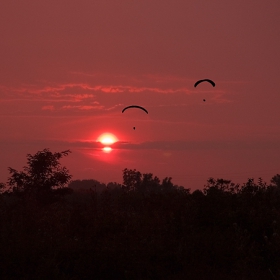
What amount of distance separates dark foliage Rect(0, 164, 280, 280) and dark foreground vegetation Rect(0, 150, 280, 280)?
41mm

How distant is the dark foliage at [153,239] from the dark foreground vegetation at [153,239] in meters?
0.04

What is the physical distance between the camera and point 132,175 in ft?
411

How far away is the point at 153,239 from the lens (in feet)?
71.1

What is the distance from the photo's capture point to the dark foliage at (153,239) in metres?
19.3

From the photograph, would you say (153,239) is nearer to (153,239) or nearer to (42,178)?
(153,239)

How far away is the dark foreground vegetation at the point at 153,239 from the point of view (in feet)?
63.4

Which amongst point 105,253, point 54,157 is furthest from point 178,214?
point 54,157

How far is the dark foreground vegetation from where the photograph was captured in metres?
19.3

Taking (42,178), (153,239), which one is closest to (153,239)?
(153,239)

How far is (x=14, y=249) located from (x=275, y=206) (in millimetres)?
13696

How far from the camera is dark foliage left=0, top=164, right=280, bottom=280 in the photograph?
19.3m

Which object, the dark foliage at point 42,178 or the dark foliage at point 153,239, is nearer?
the dark foliage at point 153,239

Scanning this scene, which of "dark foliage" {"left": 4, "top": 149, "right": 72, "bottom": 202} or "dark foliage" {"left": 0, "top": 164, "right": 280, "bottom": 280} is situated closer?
"dark foliage" {"left": 0, "top": 164, "right": 280, "bottom": 280}

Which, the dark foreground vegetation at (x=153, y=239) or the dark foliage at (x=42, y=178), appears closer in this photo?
the dark foreground vegetation at (x=153, y=239)
